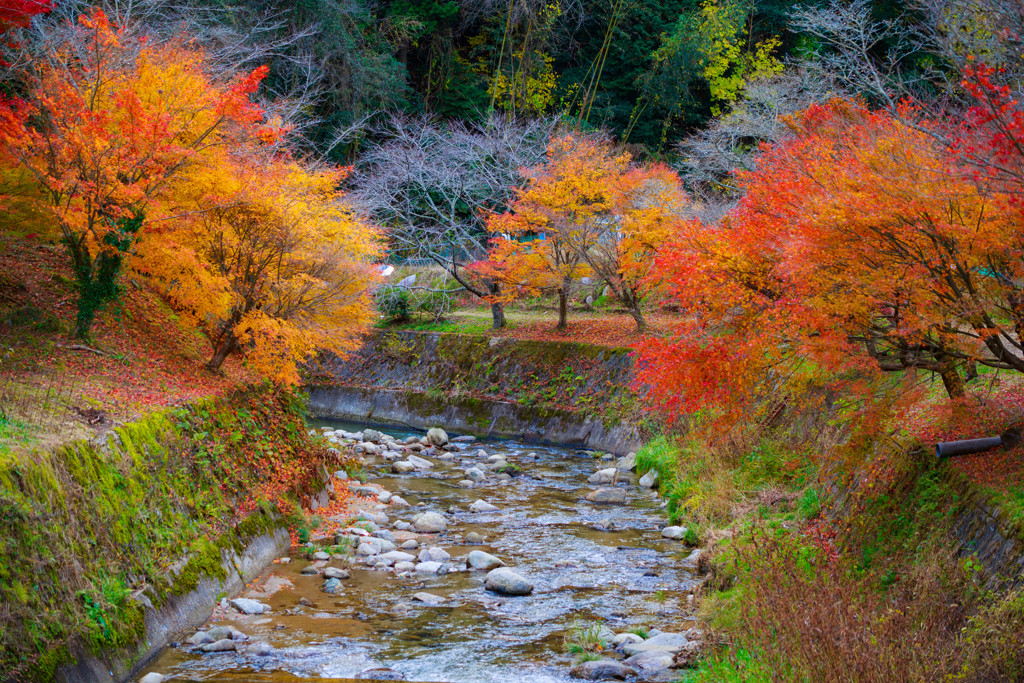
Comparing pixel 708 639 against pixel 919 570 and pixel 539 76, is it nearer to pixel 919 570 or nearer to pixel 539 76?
pixel 919 570

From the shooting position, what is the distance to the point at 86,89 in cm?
1184

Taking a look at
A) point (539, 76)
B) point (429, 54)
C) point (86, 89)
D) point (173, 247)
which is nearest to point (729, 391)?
point (173, 247)

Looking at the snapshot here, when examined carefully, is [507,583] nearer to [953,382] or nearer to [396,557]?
[396,557]

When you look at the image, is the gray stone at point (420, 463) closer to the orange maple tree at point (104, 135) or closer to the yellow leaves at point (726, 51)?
the orange maple tree at point (104, 135)

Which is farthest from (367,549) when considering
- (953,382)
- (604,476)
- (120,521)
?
(953,382)

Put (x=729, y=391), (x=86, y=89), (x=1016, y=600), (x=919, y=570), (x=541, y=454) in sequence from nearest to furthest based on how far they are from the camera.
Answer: (x=1016, y=600), (x=919, y=570), (x=729, y=391), (x=86, y=89), (x=541, y=454)

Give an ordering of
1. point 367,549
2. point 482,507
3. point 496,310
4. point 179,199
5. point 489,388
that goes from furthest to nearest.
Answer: point 496,310 → point 489,388 → point 482,507 → point 179,199 → point 367,549

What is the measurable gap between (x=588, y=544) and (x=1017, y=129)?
8.81 metres

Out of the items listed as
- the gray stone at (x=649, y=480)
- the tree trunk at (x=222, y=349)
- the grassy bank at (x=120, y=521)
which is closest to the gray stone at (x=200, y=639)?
the grassy bank at (x=120, y=521)

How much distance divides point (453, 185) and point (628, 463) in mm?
13984

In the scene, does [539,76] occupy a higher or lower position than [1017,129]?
higher

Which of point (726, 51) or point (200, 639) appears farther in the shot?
point (726, 51)

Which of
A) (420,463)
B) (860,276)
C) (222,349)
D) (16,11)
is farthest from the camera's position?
(420,463)

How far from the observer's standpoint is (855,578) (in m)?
8.13
